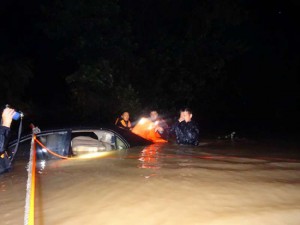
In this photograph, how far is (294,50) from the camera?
67.9 feet

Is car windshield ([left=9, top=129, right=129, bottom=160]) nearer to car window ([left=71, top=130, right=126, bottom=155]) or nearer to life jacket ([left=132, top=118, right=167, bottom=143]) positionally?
car window ([left=71, top=130, right=126, bottom=155])

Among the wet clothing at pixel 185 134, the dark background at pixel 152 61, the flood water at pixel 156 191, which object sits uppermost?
the dark background at pixel 152 61

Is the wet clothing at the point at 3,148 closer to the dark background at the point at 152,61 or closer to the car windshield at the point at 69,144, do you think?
the car windshield at the point at 69,144

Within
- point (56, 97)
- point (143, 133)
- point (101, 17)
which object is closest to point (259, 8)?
point (101, 17)

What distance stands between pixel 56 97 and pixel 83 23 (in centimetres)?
450

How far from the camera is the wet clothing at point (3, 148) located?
5.81 m

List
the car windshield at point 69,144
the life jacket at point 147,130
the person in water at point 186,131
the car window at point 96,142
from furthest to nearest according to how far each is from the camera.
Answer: the life jacket at point 147,130 → the person in water at point 186,131 → the car window at point 96,142 → the car windshield at point 69,144

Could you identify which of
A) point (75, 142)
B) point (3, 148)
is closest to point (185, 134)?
point (75, 142)

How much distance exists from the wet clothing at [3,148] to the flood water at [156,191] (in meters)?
0.16

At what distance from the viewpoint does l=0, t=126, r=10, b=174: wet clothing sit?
5812 millimetres

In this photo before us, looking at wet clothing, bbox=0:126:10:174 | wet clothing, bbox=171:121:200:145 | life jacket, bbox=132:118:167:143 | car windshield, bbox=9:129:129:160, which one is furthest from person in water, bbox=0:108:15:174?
life jacket, bbox=132:118:167:143

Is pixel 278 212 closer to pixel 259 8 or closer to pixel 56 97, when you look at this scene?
pixel 56 97

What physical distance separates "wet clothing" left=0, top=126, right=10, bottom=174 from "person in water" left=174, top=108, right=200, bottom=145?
4076mm

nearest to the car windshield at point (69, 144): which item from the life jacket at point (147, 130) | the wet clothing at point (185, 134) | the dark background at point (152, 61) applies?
the wet clothing at point (185, 134)
